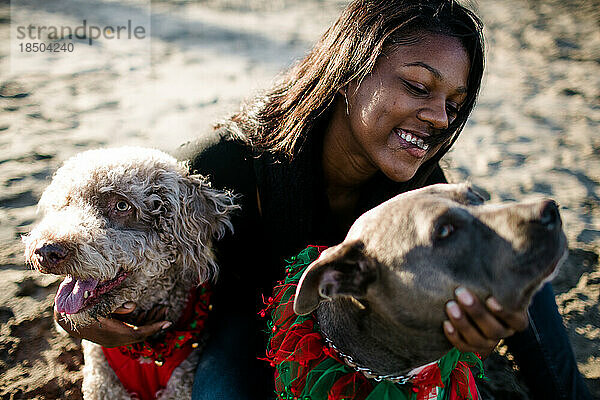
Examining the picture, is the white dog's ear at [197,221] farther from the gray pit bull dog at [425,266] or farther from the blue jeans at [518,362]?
the gray pit bull dog at [425,266]

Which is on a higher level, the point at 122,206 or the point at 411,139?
the point at 411,139

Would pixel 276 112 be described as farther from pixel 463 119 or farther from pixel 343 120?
pixel 463 119

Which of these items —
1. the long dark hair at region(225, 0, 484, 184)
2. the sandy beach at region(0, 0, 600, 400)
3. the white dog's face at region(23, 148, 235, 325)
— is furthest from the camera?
the sandy beach at region(0, 0, 600, 400)

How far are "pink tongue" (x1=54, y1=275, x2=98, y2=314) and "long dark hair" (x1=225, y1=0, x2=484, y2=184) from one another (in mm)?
1012

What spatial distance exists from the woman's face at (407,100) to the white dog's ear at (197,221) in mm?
738

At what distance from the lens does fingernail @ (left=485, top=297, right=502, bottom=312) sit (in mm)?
1268

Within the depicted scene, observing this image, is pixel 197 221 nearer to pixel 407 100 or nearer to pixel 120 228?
pixel 120 228

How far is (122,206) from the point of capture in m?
1.92

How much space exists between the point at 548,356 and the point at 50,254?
7.89 feet

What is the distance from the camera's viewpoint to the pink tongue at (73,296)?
179cm

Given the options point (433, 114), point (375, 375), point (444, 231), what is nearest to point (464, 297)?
point (444, 231)

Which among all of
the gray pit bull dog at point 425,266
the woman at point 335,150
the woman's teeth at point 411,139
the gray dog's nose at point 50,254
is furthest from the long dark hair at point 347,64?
the gray dog's nose at point 50,254

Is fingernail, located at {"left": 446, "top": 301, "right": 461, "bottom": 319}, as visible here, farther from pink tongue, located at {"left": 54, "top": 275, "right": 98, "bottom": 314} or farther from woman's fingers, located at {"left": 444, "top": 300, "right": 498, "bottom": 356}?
pink tongue, located at {"left": 54, "top": 275, "right": 98, "bottom": 314}

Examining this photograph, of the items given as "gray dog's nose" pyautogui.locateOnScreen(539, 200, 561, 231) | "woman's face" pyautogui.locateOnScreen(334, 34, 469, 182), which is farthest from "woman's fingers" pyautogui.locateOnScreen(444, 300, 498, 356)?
"woman's face" pyautogui.locateOnScreen(334, 34, 469, 182)
